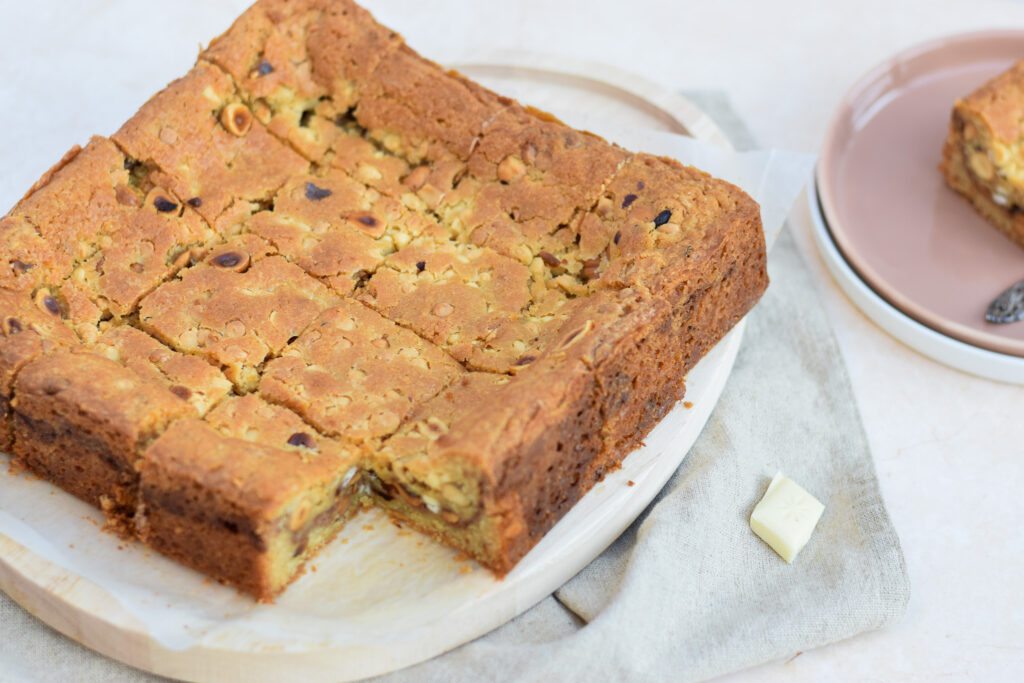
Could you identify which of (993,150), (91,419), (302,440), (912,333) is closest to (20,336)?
(91,419)

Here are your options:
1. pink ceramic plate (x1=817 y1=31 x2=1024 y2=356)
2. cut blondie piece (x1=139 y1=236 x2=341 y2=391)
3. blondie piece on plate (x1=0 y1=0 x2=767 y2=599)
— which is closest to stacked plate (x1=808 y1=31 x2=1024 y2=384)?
pink ceramic plate (x1=817 y1=31 x2=1024 y2=356)

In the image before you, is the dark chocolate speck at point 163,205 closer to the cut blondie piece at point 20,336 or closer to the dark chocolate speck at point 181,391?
the cut blondie piece at point 20,336

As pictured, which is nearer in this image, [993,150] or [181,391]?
[181,391]

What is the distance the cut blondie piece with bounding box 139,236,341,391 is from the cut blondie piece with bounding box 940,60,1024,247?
96.9 inches

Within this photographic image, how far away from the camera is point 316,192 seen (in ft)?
12.3

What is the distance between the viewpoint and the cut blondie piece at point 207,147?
3674mm

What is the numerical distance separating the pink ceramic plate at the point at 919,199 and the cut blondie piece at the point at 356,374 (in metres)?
1.73

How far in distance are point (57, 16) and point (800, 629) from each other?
4.23 meters

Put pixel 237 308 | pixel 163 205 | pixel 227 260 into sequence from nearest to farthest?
pixel 237 308, pixel 227 260, pixel 163 205

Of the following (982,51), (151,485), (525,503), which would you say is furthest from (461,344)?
(982,51)

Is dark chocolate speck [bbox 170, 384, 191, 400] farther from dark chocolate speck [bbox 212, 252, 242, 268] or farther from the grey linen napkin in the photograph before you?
the grey linen napkin

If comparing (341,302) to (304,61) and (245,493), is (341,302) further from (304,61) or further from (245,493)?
(304,61)

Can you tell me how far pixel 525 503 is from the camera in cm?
302

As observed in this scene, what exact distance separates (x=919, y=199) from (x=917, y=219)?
0.37 feet
